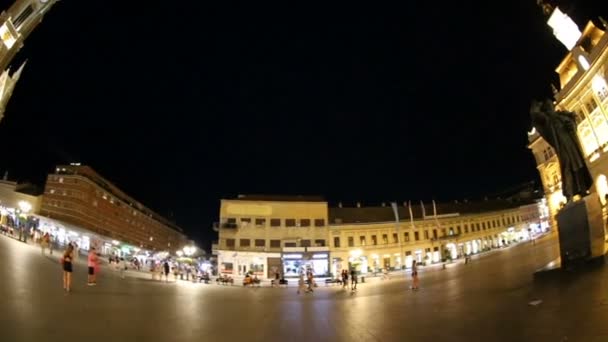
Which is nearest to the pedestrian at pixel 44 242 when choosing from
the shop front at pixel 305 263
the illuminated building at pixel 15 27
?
the shop front at pixel 305 263

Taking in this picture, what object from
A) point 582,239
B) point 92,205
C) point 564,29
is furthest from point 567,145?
point 92,205

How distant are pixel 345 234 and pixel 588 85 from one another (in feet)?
115

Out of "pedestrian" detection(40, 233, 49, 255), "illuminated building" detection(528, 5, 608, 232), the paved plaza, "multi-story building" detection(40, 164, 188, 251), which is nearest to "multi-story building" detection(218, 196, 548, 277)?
"illuminated building" detection(528, 5, 608, 232)

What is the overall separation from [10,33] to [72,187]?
31929mm

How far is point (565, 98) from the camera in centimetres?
4362

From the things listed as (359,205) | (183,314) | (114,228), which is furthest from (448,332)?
(114,228)

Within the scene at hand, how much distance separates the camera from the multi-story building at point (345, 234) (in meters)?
54.4

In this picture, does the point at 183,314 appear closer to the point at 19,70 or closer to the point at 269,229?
the point at 269,229

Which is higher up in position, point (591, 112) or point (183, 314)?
point (591, 112)

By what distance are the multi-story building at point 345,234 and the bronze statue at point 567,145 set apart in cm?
4221

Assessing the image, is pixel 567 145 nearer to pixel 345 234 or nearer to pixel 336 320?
pixel 336 320

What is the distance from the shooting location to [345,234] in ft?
190

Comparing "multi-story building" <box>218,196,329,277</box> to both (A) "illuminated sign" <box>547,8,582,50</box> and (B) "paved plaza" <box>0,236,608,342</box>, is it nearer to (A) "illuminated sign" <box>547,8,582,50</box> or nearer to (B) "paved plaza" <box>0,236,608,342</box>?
(A) "illuminated sign" <box>547,8,582,50</box>

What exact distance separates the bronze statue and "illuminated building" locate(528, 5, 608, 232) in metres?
24.1
